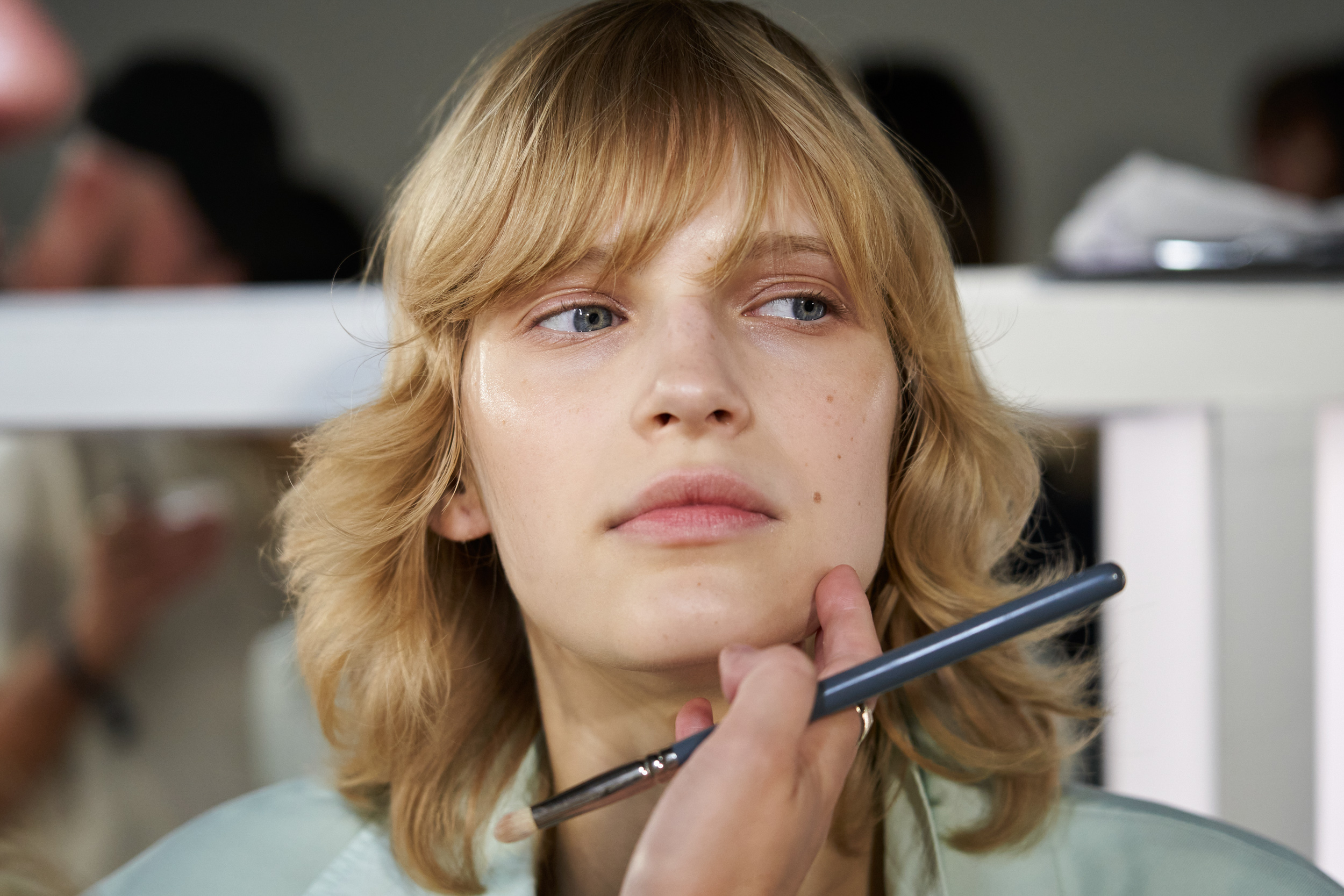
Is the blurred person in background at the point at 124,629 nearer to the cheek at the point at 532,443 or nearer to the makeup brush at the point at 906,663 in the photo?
the cheek at the point at 532,443

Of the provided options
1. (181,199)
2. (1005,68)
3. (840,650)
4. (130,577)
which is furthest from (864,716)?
(181,199)

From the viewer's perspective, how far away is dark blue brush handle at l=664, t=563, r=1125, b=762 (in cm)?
50

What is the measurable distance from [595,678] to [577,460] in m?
0.19

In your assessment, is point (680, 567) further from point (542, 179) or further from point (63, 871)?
point (63, 871)

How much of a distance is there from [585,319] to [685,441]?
0.12 m

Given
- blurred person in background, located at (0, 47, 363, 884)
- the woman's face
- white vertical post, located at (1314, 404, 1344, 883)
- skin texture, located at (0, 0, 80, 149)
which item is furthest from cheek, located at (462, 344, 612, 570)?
skin texture, located at (0, 0, 80, 149)

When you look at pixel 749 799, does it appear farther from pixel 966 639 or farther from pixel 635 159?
pixel 635 159

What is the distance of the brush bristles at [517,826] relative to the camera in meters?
0.58

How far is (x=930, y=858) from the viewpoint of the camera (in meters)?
0.70

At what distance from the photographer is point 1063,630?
84 centimetres

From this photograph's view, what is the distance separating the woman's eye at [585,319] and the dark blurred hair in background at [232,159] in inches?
28.9

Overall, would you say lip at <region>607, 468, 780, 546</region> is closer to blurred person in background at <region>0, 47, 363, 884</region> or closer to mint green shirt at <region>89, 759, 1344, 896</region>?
mint green shirt at <region>89, 759, 1344, 896</region>

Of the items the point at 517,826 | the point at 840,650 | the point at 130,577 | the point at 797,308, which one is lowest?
the point at 517,826

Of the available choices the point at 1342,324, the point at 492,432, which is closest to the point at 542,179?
the point at 492,432
